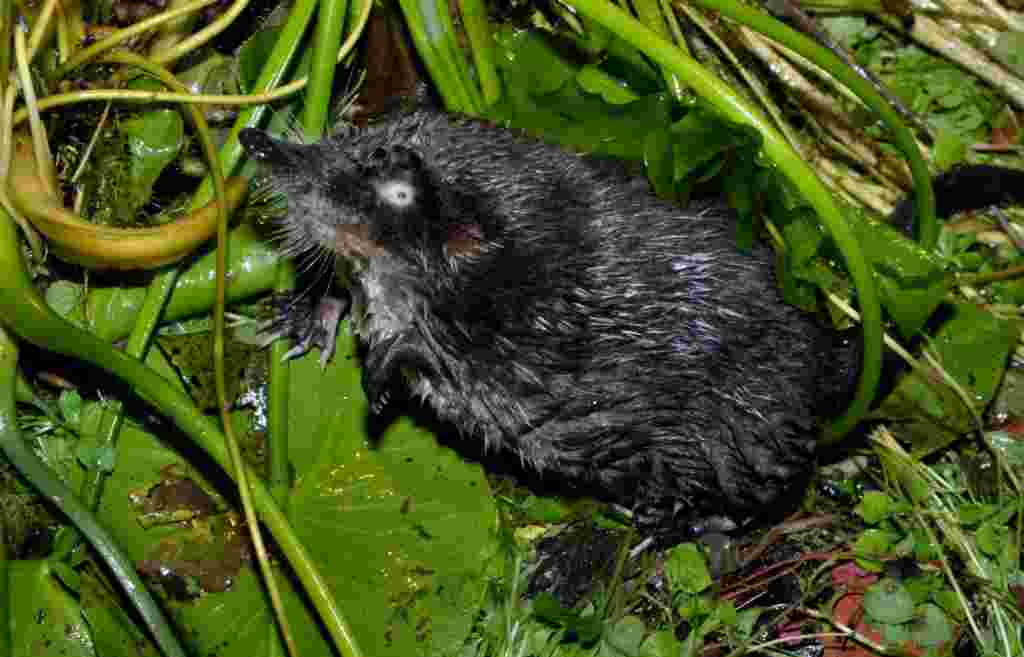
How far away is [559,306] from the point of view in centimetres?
309

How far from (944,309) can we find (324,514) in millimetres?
1964

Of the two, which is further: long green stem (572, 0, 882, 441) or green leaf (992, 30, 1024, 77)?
green leaf (992, 30, 1024, 77)


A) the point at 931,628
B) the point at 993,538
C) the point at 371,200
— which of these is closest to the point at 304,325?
the point at 371,200

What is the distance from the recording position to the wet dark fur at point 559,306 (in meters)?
2.99

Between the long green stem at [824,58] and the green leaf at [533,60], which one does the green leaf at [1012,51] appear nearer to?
the long green stem at [824,58]

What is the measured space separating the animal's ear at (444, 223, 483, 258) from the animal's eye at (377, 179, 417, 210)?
0.40 ft

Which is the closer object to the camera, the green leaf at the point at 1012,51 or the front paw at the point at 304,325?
the front paw at the point at 304,325

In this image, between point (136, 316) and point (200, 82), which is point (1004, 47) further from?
point (136, 316)

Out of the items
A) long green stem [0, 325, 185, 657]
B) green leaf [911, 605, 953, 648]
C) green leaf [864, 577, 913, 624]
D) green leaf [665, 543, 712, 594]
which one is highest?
long green stem [0, 325, 185, 657]

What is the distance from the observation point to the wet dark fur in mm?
2992

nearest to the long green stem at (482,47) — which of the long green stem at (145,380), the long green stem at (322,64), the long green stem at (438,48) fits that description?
the long green stem at (438,48)

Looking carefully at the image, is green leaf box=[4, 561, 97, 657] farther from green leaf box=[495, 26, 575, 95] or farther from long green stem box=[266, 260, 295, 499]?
green leaf box=[495, 26, 575, 95]

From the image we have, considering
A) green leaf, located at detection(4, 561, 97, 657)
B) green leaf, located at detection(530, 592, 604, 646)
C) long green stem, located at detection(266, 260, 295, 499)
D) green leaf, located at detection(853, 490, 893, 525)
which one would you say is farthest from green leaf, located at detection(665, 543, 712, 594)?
green leaf, located at detection(4, 561, 97, 657)

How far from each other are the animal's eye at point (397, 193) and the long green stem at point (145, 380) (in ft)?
2.76
